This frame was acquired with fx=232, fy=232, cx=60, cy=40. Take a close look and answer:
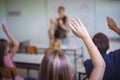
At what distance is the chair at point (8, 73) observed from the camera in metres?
2.98

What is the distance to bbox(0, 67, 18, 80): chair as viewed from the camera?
2980mm

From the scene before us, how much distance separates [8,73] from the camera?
9.95ft

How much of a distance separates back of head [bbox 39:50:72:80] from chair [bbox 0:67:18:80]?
1766 mm

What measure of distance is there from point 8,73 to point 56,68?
1886 millimetres

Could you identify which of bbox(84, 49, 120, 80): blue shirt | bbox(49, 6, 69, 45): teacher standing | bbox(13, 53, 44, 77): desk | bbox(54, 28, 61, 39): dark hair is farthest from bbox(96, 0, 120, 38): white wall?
bbox(84, 49, 120, 80): blue shirt

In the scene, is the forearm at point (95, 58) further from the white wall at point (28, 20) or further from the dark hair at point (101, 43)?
the white wall at point (28, 20)

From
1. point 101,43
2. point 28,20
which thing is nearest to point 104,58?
point 101,43

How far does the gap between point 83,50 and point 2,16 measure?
3.32 meters

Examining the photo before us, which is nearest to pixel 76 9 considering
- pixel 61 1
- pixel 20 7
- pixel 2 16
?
pixel 61 1

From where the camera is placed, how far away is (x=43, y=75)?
1314 millimetres

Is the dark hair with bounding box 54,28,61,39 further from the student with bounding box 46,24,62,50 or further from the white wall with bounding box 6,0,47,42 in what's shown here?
the white wall with bounding box 6,0,47,42

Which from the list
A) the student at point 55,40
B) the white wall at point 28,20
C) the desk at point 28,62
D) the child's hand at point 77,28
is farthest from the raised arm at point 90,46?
the white wall at point 28,20

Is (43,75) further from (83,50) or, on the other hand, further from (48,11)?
(48,11)

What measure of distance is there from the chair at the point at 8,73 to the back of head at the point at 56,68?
1.77m
